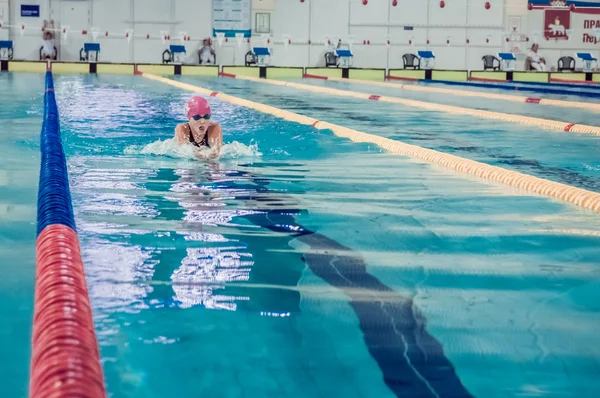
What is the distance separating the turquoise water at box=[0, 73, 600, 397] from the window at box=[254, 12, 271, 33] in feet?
59.4

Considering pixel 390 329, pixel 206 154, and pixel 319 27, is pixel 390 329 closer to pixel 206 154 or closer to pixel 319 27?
pixel 206 154

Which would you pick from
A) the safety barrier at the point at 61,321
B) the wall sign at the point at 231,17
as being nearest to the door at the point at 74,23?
the wall sign at the point at 231,17

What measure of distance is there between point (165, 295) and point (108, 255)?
58 cm

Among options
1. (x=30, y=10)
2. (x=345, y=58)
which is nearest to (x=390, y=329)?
(x=30, y=10)

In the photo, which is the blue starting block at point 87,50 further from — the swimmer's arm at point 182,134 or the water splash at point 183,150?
the swimmer's arm at point 182,134

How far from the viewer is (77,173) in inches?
216

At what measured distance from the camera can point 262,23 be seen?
24062 mm

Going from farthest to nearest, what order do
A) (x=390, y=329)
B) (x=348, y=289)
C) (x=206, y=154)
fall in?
(x=206, y=154), (x=348, y=289), (x=390, y=329)

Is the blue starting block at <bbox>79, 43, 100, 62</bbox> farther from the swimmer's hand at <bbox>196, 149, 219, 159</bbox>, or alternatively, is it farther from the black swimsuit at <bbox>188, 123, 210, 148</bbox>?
the swimmer's hand at <bbox>196, 149, 219, 159</bbox>

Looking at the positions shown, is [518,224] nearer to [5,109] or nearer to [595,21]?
[5,109]

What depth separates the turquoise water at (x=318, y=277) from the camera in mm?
2166

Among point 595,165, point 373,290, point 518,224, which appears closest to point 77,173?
point 518,224

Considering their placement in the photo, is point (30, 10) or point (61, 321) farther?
point (30, 10)

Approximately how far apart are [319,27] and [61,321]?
23277mm
